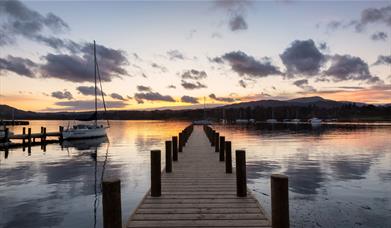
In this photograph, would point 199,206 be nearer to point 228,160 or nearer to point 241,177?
point 241,177

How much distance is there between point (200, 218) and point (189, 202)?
1.45 metres

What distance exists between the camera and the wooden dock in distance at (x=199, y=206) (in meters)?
7.69

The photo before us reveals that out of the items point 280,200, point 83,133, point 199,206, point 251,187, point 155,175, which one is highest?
point 280,200

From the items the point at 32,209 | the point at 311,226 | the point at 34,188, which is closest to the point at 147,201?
the point at 311,226

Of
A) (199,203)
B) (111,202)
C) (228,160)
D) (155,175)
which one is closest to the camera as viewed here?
(111,202)

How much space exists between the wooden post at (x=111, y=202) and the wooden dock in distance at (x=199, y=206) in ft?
4.50

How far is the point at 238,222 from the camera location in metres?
7.61

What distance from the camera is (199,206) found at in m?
8.95

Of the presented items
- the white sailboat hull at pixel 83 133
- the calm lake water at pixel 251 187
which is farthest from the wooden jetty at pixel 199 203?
the white sailboat hull at pixel 83 133

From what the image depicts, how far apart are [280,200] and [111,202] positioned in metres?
3.26

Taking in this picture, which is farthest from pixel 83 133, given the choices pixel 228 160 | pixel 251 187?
pixel 228 160

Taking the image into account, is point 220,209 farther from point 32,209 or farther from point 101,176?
point 101,176

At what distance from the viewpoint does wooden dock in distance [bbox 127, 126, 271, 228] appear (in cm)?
769

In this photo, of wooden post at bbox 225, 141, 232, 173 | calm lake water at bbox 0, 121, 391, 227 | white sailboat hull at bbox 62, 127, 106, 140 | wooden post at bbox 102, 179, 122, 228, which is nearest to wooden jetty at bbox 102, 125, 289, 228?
wooden post at bbox 102, 179, 122, 228
